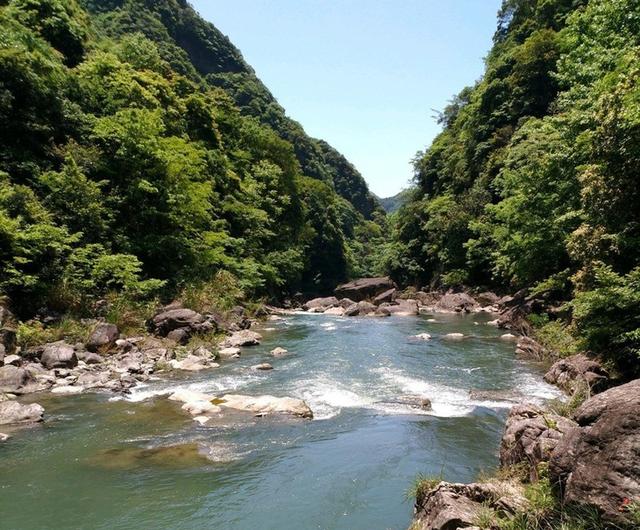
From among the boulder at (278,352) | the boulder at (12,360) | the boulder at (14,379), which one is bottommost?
the boulder at (278,352)

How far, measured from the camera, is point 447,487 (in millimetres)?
5613

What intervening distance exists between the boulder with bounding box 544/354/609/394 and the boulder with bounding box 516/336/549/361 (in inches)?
114

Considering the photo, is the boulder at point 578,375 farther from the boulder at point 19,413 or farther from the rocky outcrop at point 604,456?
the boulder at point 19,413

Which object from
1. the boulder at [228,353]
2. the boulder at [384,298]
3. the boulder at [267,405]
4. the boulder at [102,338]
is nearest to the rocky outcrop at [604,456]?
the boulder at [267,405]

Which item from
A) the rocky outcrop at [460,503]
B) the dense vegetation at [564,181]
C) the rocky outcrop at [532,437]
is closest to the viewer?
the rocky outcrop at [460,503]

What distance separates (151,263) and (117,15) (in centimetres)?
6444

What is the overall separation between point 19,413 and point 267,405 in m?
5.11

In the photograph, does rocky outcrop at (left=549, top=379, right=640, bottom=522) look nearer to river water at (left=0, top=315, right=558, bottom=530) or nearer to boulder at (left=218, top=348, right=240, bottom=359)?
river water at (left=0, top=315, right=558, bottom=530)

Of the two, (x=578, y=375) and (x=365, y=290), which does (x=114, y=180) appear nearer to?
(x=578, y=375)

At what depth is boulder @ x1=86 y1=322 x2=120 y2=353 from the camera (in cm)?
1520

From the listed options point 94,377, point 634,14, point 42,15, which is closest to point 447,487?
point 94,377

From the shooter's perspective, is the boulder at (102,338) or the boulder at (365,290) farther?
the boulder at (365,290)

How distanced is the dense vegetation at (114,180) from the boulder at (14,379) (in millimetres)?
3949

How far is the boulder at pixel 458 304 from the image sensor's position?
34.8m
